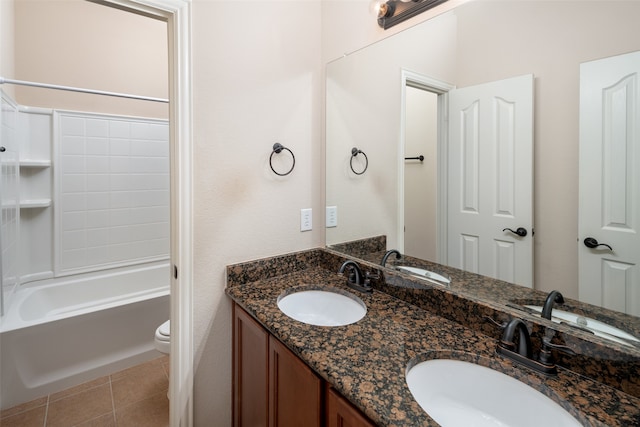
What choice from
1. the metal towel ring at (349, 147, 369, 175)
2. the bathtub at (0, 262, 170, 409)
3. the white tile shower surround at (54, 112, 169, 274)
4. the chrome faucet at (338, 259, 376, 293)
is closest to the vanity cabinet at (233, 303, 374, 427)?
the chrome faucet at (338, 259, 376, 293)

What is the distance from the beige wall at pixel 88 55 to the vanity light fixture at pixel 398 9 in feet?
7.64

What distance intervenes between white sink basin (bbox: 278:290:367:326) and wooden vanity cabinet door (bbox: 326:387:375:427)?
1.59 ft

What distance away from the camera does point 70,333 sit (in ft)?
6.48

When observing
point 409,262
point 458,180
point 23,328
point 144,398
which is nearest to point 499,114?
point 458,180

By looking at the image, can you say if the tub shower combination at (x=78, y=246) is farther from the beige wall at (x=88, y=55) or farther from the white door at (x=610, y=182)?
the white door at (x=610, y=182)

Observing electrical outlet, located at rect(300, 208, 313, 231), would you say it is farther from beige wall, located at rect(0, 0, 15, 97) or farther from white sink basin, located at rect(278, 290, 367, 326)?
Result: beige wall, located at rect(0, 0, 15, 97)

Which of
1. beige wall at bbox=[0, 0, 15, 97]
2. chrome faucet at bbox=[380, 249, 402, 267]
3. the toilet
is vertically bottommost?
the toilet

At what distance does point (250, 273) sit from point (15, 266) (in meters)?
1.89

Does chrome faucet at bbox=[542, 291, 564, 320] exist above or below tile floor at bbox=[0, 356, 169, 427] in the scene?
above

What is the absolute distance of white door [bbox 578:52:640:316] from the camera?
2.50 feet

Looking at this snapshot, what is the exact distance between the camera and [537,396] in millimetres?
748

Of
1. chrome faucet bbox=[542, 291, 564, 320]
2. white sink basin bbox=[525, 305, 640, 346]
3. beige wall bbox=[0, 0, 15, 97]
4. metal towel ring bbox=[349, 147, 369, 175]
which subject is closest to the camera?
white sink basin bbox=[525, 305, 640, 346]

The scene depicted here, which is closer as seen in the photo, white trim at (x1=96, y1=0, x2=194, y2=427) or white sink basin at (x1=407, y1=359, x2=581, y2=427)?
white sink basin at (x1=407, y1=359, x2=581, y2=427)

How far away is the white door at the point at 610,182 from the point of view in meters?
0.76
